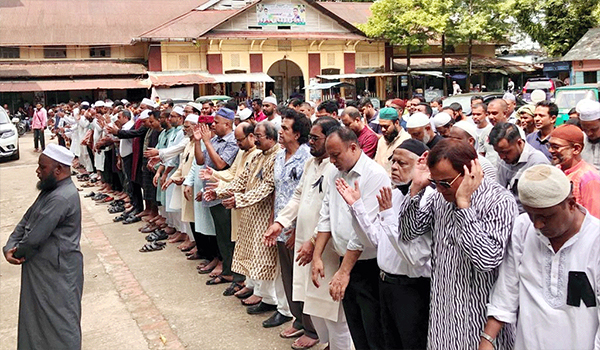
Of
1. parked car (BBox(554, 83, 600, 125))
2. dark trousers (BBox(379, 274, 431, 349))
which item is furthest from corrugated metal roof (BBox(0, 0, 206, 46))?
dark trousers (BBox(379, 274, 431, 349))

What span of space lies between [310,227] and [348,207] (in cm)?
69

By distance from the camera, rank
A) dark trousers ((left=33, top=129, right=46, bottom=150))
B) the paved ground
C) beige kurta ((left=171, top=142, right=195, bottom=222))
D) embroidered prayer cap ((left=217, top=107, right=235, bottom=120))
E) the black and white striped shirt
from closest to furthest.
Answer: the black and white striped shirt < the paved ground < embroidered prayer cap ((left=217, top=107, right=235, bottom=120)) < beige kurta ((left=171, top=142, right=195, bottom=222)) < dark trousers ((left=33, top=129, right=46, bottom=150))

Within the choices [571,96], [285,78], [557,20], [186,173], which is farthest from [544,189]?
[285,78]

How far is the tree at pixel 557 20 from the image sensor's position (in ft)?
78.8

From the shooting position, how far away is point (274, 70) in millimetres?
33281

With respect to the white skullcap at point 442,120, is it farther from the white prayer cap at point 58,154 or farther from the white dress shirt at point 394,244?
the white prayer cap at point 58,154

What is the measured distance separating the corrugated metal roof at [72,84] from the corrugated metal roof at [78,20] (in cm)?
262

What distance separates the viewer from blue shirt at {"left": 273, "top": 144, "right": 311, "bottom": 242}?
4.75m

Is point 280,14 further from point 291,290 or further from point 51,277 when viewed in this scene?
point 51,277

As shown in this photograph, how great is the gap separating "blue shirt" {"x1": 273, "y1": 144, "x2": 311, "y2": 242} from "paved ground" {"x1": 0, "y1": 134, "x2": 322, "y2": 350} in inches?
38.5

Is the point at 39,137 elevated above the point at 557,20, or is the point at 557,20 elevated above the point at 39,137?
the point at 557,20

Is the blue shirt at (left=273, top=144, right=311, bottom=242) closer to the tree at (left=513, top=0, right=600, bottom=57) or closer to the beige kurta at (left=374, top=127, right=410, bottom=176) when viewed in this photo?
the beige kurta at (left=374, top=127, right=410, bottom=176)

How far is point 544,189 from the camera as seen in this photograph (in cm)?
227

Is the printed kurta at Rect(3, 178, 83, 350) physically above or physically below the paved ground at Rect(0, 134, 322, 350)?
above
